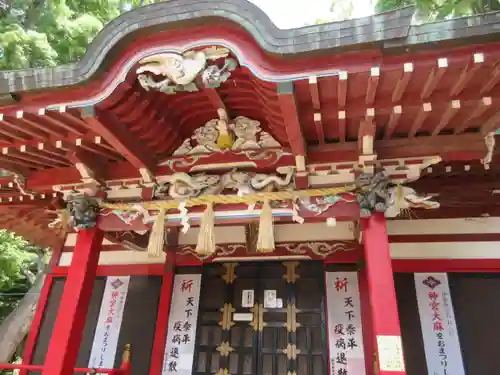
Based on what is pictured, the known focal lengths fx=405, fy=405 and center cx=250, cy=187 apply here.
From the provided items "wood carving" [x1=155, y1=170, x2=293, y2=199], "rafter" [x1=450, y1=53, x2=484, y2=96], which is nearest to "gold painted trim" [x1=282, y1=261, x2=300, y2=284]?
"wood carving" [x1=155, y1=170, x2=293, y2=199]

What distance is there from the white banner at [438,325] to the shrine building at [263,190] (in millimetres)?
18

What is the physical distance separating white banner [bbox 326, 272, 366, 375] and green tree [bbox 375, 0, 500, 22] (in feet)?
14.6

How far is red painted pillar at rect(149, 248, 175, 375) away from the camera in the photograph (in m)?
5.80

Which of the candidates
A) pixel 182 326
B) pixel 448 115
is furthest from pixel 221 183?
pixel 448 115

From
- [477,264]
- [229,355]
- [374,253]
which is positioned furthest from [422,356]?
[229,355]

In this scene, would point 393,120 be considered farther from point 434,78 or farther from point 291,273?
point 291,273

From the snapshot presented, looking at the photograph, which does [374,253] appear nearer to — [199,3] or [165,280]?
[199,3]

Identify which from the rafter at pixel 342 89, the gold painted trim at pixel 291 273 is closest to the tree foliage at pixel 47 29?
the gold painted trim at pixel 291 273

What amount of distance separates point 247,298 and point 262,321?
1.32 ft

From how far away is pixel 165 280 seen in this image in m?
6.29

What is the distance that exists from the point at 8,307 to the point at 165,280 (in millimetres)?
10673

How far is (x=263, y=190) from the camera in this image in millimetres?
4758

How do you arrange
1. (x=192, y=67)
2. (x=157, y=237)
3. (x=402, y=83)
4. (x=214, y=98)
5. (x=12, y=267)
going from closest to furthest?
(x=402, y=83) → (x=192, y=67) → (x=214, y=98) → (x=157, y=237) → (x=12, y=267)

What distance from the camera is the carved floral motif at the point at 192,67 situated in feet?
12.5
